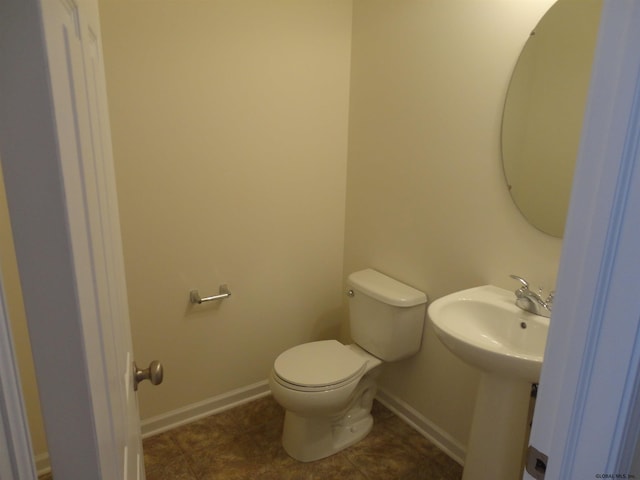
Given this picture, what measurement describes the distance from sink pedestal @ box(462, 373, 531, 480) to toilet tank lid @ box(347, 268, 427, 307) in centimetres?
52

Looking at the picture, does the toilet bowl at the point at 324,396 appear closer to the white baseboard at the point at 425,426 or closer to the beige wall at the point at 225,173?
the white baseboard at the point at 425,426

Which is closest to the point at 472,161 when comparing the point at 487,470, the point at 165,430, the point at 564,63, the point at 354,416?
the point at 564,63

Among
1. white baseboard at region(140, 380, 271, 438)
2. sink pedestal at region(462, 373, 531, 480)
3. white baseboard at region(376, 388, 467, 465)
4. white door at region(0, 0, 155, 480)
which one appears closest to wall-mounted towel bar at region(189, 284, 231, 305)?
white baseboard at region(140, 380, 271, 438)

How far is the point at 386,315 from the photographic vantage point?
197cm

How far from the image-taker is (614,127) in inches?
19.8

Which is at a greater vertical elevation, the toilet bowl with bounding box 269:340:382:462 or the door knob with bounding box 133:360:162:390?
the door knob with bounding box 133:360:162:390

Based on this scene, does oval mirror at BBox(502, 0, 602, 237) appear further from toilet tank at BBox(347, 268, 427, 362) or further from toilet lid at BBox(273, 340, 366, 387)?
toilet lid at BBox(273, 340, 366, 387)

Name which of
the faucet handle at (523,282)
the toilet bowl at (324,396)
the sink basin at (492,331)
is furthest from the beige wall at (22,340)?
the faucet handle at (523,282)

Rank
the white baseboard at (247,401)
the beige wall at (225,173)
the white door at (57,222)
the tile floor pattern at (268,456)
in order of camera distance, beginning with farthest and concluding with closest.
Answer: the white baseboard at (247,401), the tile floor pattern at (268,456), the beige wall at (225,173), the white door at (57,222)

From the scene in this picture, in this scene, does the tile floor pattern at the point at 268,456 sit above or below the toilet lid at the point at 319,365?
below

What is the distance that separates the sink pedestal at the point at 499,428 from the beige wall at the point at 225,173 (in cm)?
115

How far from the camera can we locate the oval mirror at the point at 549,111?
53.2 inches

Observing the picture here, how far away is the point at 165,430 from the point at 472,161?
1.92 m

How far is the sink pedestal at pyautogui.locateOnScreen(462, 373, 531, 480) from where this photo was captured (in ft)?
4.69
